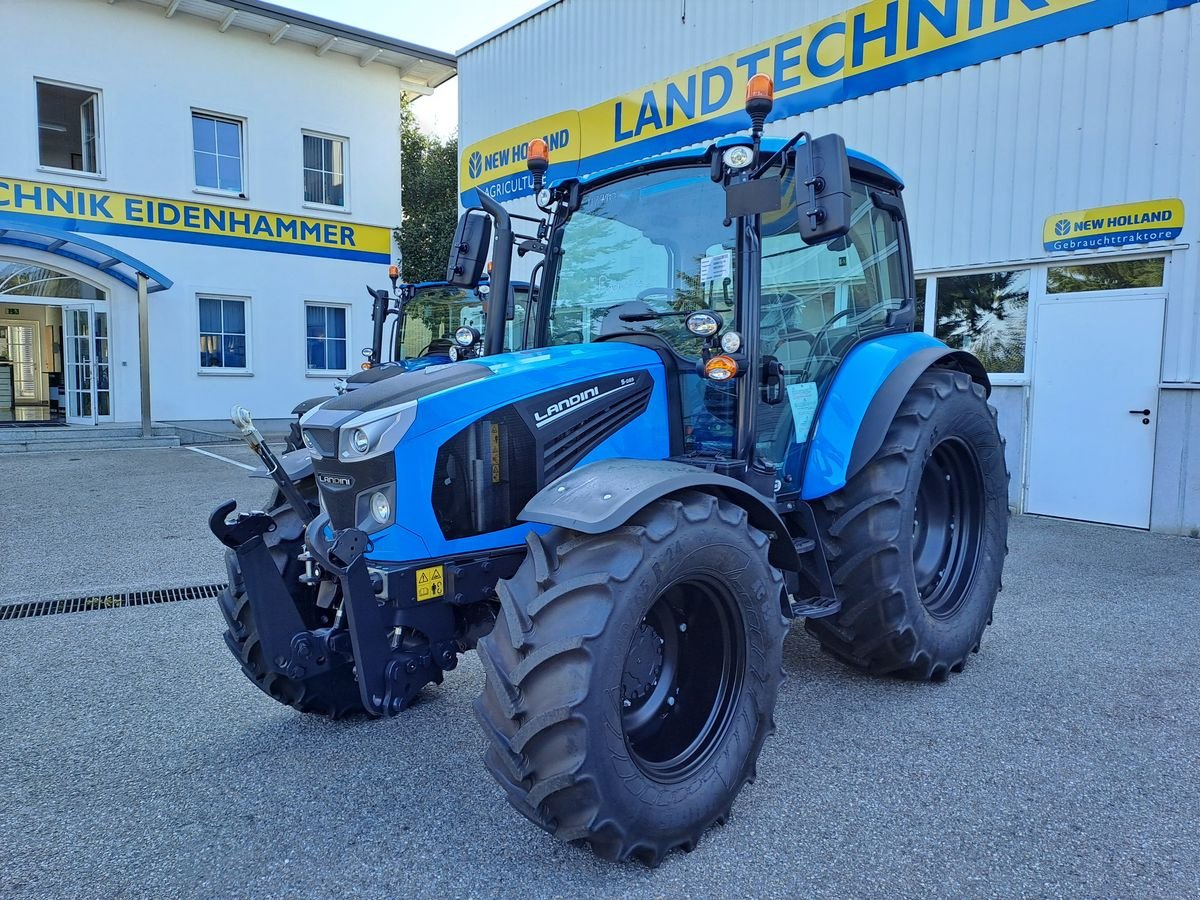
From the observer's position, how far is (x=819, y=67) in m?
8.88

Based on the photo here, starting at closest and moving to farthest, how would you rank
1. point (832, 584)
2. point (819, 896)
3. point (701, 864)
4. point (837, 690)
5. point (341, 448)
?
point (819, 896)
point (701, 864)
point (341, 448)
point (832, 584)
point (837, 690)

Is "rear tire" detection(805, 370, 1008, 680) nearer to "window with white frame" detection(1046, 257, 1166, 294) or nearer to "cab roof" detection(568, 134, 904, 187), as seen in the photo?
"cab roof" detection(568, 134, 904, 187)

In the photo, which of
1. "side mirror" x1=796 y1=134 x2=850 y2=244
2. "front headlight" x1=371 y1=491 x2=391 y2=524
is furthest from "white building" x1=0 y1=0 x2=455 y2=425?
"side mirror" x1=796 y1=134 x2=850 y2=244

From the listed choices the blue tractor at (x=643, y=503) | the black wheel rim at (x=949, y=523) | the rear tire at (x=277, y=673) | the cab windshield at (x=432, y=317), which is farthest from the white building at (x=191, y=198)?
the black wheel rim at (x=949, y=523)

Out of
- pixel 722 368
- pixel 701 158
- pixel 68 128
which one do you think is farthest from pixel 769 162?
pixel 68 128

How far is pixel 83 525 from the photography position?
722 centimetres

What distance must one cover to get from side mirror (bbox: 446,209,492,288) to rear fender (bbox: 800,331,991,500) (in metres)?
1.55

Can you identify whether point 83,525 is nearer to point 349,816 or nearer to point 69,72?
point 349,816

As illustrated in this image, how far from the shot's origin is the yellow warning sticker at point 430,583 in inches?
102

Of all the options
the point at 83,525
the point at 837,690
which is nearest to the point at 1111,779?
the point at 837,690

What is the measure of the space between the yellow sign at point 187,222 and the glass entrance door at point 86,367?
1618 millimetres

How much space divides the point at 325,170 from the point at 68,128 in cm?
453

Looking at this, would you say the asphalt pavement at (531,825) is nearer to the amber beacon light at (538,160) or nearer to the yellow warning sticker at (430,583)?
the yellow warning sticker at (430,583)

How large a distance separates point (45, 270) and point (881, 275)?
1537 centimetres
